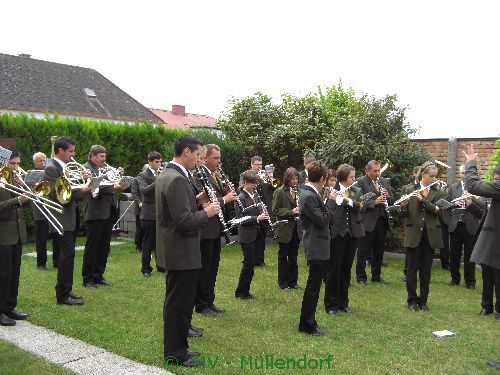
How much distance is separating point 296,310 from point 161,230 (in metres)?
3.12

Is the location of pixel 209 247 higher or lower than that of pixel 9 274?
higher

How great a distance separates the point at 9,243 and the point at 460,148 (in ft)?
32.8

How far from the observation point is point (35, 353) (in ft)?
17.3

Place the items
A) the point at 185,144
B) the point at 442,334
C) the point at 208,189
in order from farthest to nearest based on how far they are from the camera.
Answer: the point at 442,334 < the point at 208,189 < the point at 185,144

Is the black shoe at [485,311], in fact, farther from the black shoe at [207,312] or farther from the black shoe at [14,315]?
the black shoe at [14,315]

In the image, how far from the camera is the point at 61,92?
102ft

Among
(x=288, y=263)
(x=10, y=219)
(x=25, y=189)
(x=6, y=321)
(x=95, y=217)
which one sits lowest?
(x=6, y=321)

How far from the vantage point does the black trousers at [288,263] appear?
8828mm

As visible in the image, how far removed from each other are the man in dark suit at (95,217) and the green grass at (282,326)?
29 cm

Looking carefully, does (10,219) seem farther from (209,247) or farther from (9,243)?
(209,247)

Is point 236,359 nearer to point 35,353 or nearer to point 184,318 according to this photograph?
point 184,318

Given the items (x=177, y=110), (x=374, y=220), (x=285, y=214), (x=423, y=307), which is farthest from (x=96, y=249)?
(x=177, y=110)

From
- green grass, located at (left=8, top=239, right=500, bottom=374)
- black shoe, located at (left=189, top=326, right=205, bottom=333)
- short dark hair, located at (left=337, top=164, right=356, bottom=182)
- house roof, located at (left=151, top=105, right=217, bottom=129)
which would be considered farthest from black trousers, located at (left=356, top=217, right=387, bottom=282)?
house roof, located at (left=151, top=105, right=217, bottom=129)

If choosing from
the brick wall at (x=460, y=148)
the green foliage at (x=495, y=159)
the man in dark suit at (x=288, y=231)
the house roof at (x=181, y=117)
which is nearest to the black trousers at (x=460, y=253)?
the green foliage at (x=495, y=159)
